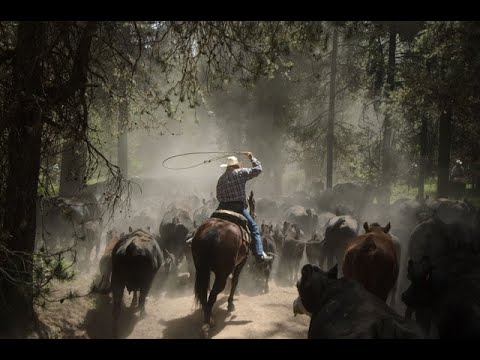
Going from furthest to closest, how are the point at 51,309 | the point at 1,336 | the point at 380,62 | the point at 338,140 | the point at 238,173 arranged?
the point at 338,140 → the point at 380,62 → the point at 238,173 → the point at 51,309 → the point at 1,336

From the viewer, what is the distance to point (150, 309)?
399 inches

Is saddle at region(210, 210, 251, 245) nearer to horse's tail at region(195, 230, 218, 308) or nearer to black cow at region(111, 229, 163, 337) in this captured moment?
horse's tail at region(195, 230, 218, 308)

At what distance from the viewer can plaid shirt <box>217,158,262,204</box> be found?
9.97m

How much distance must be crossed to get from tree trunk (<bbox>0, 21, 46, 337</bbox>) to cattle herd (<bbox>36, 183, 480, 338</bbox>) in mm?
420

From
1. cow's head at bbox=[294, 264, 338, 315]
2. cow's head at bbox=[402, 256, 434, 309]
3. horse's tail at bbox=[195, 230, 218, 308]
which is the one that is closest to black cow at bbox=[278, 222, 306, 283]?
horse's tail at bbox=[195, 230, 218, 308]

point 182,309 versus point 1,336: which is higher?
point 1,336

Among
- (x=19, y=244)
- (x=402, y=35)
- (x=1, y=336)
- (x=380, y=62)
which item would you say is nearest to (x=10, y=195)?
(x=19, y=244)

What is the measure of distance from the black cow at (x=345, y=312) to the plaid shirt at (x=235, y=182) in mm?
4668

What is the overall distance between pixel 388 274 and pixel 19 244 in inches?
253

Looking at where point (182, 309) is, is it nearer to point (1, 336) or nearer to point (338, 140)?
point (1, 336)

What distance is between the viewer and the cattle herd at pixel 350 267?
193 inches

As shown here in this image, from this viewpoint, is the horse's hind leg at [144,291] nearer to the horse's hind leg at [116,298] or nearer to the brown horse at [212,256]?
the horse's hind leg at [116,298]

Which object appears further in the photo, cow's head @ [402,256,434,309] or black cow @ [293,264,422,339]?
cow's head @ [402,256,434,309]

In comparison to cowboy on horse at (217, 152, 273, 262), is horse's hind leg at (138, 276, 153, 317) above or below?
below
